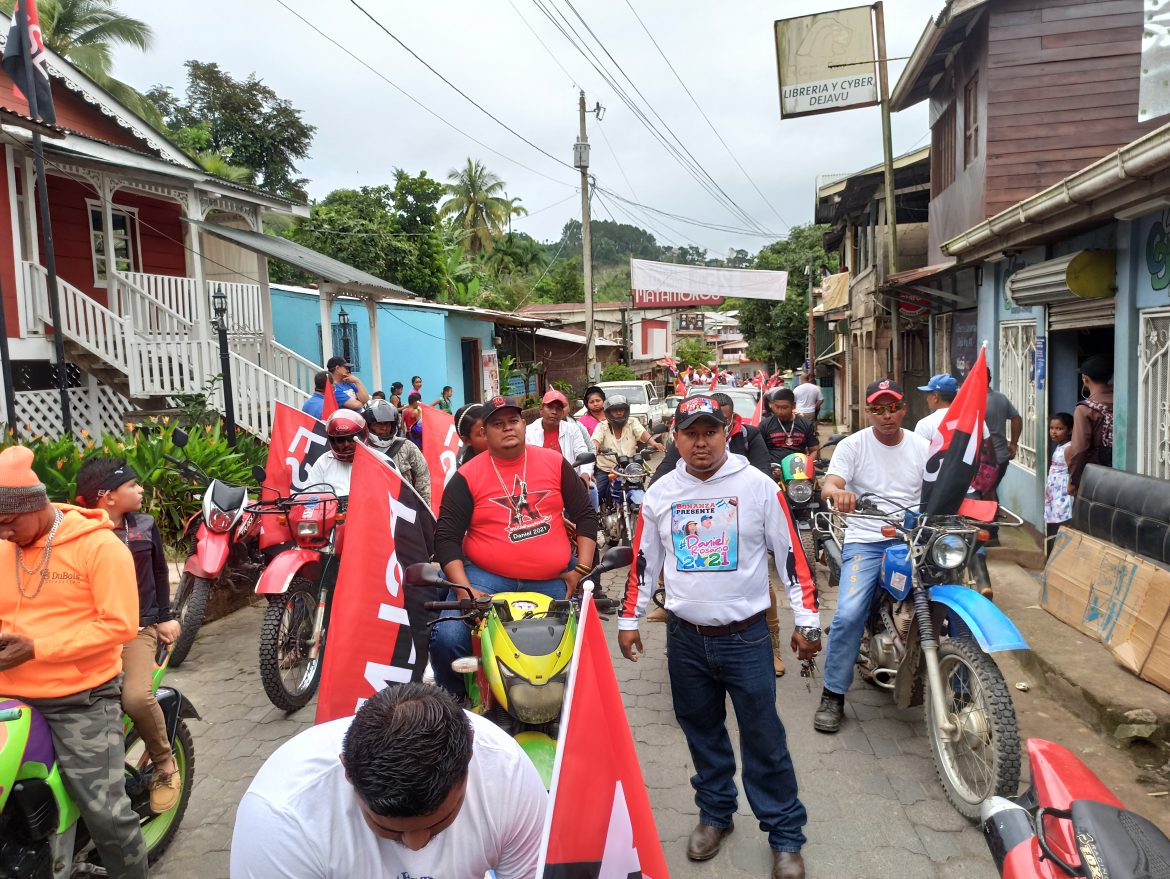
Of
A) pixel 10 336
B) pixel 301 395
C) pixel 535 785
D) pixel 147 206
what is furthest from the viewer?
pixel 147 206

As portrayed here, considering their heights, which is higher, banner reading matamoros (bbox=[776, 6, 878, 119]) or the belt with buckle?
banner reading matamoros (bbox=[776, 6, 878, 119])

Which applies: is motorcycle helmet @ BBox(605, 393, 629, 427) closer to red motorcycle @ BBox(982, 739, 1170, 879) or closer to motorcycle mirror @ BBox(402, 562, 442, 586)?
Answer: motorcycle mirror @ BBox(402, 562, 442, 586)

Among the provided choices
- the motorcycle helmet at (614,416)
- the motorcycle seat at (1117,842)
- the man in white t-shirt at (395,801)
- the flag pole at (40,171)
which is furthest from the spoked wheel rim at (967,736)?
the flag pole at (40,171)

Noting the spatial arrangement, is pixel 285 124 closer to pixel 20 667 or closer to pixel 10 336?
pixel 10 336

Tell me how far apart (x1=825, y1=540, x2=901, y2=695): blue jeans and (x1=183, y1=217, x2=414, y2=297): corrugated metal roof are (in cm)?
1045

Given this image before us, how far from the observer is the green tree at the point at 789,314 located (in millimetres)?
42688

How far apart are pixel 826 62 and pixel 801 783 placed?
1268cm

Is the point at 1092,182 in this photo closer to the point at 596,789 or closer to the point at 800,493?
the point at 800,493

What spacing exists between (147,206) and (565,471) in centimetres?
1380

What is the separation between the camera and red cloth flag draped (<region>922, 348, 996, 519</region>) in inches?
163

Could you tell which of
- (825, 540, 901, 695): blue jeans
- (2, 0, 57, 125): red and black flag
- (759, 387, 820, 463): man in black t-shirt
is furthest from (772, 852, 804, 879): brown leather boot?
(2, 0, 57, 125): red and black flag

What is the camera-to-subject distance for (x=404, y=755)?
1609 mm

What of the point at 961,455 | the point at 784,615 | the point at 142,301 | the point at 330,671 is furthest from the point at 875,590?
the point at 142,301

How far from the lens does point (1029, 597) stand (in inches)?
268
